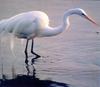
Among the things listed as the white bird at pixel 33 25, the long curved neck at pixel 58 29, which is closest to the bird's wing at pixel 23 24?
the white bird at pixel 33 25

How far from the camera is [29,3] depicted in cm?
1831

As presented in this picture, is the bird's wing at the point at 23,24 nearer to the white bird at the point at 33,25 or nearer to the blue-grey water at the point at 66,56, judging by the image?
the white bird at the point at 33,25

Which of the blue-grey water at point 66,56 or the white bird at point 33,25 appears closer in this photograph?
the blue-grey water at point 66,56

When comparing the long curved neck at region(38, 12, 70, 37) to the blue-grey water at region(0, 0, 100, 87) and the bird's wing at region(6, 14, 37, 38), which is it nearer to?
the bird's wing at region(6, 14, 37, 38)

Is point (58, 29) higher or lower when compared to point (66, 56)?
higher

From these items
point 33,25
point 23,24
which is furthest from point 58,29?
point 23,24

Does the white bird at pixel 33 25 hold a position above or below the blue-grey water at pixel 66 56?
above

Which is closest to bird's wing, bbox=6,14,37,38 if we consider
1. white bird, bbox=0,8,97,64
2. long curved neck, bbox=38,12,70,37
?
white bird, bbox=0,8,97,64

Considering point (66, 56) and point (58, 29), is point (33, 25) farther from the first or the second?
point (66, 56)

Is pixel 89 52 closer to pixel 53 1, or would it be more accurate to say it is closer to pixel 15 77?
A: pixel 15 77

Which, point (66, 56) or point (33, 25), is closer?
point (66, 56)

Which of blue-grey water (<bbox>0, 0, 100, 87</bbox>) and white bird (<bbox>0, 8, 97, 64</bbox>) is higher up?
white bird (<bbox>0, 8, 97, 64</bbox>)

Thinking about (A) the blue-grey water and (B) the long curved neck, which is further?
(B) the long curved neck

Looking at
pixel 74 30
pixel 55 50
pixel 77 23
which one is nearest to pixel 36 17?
pixel 55 50
